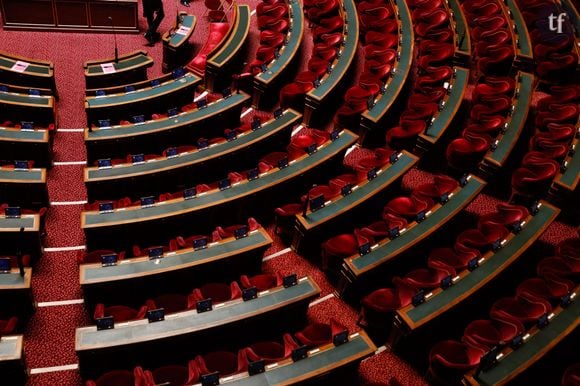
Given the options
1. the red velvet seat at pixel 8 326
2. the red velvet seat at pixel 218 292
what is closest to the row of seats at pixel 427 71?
the red velvet seat at pixel 218 292

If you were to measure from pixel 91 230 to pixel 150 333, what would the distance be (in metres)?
1.16

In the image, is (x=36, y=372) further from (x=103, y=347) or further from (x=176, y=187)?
(x=176, y=187)

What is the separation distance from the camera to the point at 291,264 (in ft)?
17.1

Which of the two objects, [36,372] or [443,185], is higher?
[443,185]

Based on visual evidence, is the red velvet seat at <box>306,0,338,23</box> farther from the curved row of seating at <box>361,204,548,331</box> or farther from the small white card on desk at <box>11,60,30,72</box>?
the curved row of seating at <box>361,204,548,331</box>

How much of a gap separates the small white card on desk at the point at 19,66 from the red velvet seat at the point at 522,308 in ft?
17.6

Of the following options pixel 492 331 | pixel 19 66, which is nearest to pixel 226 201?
pixel 492 331

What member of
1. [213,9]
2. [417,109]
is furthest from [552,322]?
[213,9]

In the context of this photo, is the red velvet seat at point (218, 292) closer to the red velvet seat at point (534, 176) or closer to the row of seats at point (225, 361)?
the row of seats at point (225, 361)

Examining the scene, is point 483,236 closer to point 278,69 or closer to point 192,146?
point 192,146

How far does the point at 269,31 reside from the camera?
755 cm

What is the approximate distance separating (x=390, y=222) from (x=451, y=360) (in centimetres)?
131

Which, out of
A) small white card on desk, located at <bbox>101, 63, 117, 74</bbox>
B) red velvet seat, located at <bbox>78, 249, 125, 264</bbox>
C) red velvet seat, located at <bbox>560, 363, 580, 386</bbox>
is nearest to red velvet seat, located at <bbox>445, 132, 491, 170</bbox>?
red velvet seat, located at <bbox>560, 363, 580, 386</bbox>

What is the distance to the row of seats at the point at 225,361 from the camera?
3.89 metres
